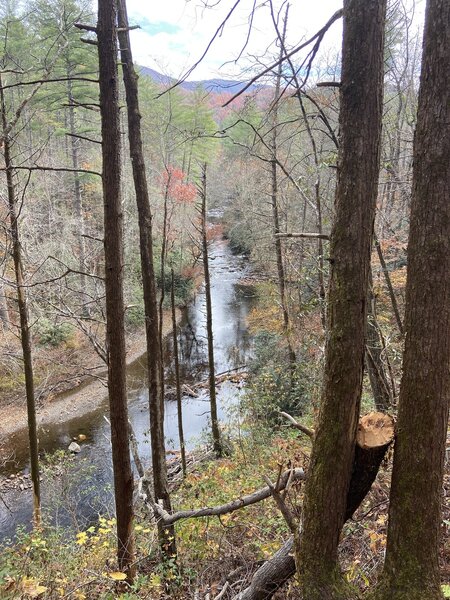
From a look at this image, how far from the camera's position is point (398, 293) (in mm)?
11711

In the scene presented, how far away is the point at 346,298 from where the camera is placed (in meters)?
2.22

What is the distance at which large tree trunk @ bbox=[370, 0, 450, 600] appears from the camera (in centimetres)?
203

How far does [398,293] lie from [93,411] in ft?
34.2

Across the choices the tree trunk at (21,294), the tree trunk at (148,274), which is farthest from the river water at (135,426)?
the tree trunk at (148,274)

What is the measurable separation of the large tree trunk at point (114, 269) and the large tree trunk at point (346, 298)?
2.53 m

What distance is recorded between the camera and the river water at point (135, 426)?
905cm

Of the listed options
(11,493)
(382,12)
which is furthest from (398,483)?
(11,493)

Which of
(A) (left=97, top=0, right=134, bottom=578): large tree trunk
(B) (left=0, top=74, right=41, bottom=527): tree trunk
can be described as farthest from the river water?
(A) (left=97, top=0, right=134, bottom=578): large tree trunk

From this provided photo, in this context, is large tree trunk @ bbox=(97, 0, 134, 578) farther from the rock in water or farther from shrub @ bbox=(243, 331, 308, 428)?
the rock in water

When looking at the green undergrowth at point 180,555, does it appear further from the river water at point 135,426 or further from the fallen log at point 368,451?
the river water at point 135,426

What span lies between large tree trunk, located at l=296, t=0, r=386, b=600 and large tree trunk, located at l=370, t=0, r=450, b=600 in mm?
223

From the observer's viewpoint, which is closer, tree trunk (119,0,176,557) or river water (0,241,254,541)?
tree trunk (119,0,176,557)

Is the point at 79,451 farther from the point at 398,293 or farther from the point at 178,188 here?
the point at 178,188

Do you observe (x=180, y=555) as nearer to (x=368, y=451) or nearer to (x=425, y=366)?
(x=368, y=451)
